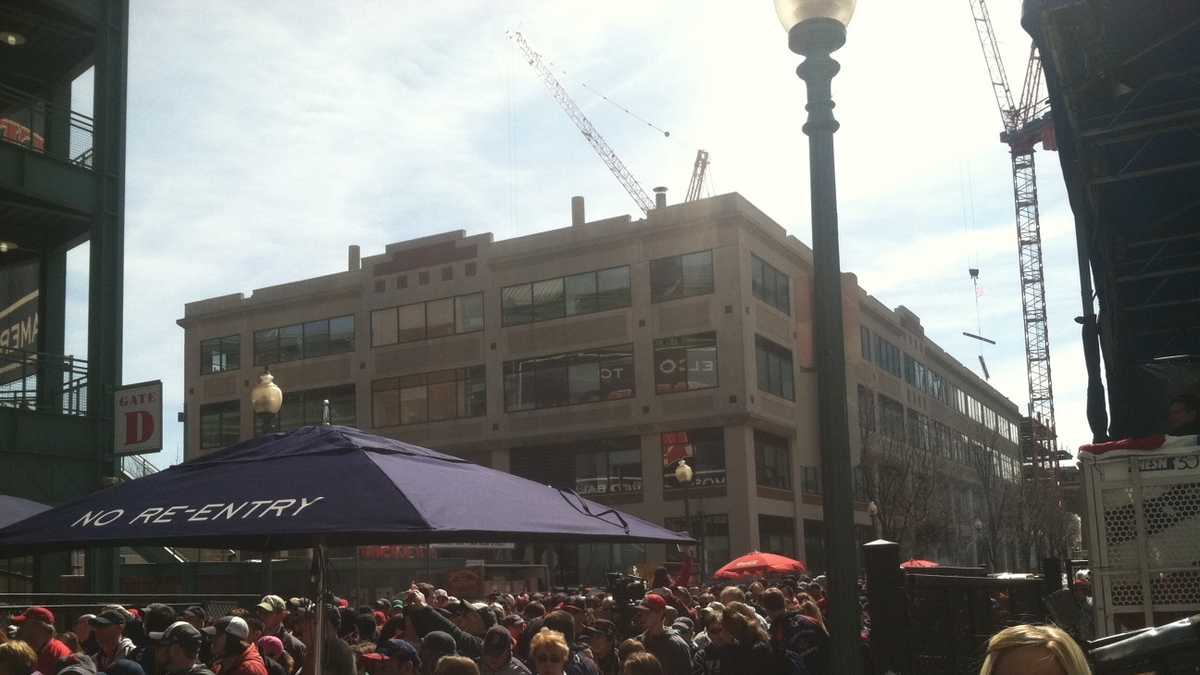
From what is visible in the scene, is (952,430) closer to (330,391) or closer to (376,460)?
(330,391)

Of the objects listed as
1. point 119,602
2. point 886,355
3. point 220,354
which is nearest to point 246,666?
point 119,602

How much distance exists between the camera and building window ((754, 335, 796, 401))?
168ft

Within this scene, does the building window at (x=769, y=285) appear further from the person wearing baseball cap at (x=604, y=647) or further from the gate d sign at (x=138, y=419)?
the person wearing baseball cap at (x=604, y=647)

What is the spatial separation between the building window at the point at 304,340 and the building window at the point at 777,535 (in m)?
21.6

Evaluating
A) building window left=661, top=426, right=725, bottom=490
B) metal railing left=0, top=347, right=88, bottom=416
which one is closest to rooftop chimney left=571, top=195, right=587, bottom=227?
building window left=661, top=426, right=725, bottom=490

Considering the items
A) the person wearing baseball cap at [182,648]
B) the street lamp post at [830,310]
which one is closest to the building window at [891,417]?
the person wearing baseball cap at [182,648]

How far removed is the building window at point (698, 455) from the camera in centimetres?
4928

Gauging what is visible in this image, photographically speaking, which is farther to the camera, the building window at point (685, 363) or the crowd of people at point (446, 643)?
the building window at point (685, 363)

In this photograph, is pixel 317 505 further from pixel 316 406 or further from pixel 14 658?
pixel 316 406

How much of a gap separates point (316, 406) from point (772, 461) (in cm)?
2215

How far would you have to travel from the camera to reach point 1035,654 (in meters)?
2.69

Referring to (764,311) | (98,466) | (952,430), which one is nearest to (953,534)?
(952,430)

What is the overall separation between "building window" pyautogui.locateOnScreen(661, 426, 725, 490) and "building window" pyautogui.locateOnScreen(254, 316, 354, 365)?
17787mm

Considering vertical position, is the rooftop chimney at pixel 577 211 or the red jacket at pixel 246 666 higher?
the rooftop chimney at pixel 577 211
